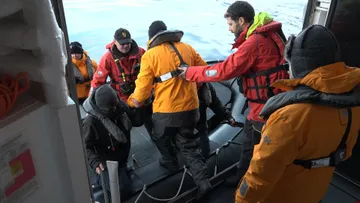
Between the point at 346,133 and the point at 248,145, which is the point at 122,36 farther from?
the point at 346,133

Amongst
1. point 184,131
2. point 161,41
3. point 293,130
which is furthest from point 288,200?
point 161,41

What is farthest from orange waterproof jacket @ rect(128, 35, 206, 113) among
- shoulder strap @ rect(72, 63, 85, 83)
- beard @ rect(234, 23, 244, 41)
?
shoulder strap @ rect(72, 63, 85, 83)

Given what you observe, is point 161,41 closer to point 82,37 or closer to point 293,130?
point 293,130

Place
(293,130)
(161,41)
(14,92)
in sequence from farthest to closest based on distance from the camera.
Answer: (161,41)
(293,130)
(14,92)

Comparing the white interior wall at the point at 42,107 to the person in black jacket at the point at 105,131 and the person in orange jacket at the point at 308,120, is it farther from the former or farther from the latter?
the person in black jacket at the point at 105,131

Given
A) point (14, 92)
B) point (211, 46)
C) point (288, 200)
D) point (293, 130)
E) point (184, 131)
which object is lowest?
point (211, 46)

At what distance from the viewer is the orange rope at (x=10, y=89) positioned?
1.79 feet

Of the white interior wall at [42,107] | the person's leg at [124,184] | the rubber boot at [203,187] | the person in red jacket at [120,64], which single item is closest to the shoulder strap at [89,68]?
the person in red jacket at [120,64]

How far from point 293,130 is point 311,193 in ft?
1.38

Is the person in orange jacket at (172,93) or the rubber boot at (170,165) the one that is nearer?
the person in orange jacket at (172,93)

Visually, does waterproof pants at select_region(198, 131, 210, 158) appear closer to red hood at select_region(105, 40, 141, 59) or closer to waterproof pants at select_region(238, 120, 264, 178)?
waterproof pants at select_region(238, 120, 264, 178)

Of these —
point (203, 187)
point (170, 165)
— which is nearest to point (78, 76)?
point (170, 165)

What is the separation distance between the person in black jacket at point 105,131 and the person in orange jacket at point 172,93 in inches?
7.8

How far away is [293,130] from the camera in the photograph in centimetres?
110
